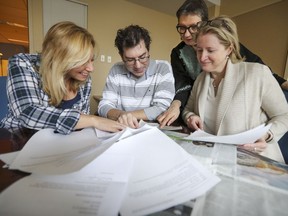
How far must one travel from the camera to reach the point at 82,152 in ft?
1.60

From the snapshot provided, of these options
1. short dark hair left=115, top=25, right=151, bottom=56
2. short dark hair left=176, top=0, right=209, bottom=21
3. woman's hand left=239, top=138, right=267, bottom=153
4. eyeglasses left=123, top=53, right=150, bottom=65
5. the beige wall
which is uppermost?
the beige wall

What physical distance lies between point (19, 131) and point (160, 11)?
144 inches

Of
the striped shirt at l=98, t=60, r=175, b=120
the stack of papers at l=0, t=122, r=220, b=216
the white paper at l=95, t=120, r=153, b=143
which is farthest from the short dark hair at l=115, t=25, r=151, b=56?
the stack of papers at l=0, t=122, r=220, b=216

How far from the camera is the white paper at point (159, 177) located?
315mm

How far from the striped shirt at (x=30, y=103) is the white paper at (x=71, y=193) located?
0.33 metres

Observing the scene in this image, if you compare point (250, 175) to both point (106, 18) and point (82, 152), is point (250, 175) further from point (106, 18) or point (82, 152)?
point (106, 18)

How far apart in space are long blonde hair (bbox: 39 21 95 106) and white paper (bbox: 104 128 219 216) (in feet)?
1.74

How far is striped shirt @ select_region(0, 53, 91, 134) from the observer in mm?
712

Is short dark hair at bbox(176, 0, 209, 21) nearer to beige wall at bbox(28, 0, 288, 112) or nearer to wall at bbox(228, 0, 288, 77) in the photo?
beige wall at bbox(28, 0, 288, 112)

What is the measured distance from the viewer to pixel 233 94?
36.9 inches

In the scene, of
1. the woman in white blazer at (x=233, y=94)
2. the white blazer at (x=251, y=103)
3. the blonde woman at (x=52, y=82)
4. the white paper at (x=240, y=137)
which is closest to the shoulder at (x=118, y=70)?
the blonde woman at (x=52, y=82)

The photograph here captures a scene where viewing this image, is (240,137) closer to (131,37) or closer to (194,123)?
(194,123)

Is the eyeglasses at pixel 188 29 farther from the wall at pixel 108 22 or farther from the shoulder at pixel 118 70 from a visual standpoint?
the wall at pixel 108 22

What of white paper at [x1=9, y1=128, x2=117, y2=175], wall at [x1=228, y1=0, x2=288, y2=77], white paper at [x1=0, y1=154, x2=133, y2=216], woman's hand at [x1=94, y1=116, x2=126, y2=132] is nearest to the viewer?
white paper at [x1=0, y1=154, x2=133, y2=216]
